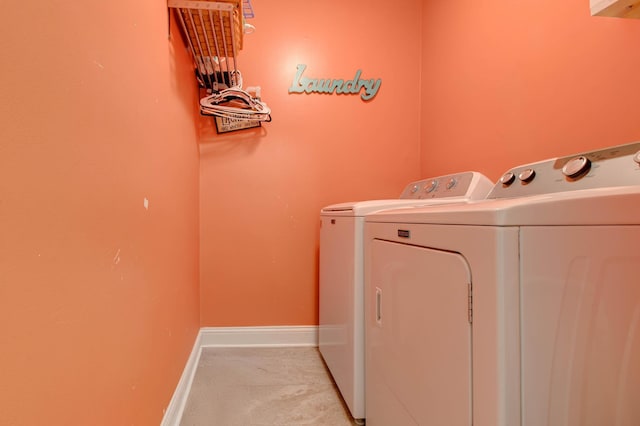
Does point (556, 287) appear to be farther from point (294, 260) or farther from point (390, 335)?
point (294, 260)

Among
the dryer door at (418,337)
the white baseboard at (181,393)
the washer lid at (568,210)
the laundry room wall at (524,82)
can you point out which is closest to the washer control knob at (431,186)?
the laundry room wall at (524,82)

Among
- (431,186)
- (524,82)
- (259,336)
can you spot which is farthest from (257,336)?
(524,82)

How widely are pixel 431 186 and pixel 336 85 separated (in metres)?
1.01

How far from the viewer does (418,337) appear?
2.65 ft

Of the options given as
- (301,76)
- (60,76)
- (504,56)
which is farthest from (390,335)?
(301,76)

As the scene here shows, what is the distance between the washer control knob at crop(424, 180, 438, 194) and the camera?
1677 millimetres

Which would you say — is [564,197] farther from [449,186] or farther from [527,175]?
[449,186]

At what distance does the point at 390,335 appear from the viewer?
3.23 feet

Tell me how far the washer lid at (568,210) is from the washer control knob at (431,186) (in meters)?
1.06

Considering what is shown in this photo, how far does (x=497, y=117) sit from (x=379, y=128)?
2.79ft

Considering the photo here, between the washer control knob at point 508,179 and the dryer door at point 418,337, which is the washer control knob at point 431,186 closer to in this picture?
Result: the washer control knob at point 508,179

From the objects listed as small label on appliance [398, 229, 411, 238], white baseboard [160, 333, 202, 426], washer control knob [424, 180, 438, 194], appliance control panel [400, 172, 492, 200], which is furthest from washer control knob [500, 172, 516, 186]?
white baseboard [160, 333, 202, 426]

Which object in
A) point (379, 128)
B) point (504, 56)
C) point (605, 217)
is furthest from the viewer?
point (379, 128)

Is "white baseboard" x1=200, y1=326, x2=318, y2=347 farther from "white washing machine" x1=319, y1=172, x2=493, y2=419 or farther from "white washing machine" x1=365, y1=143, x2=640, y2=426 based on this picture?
"white washing machine" x1=365, y1=143, x2=640, y2=426
